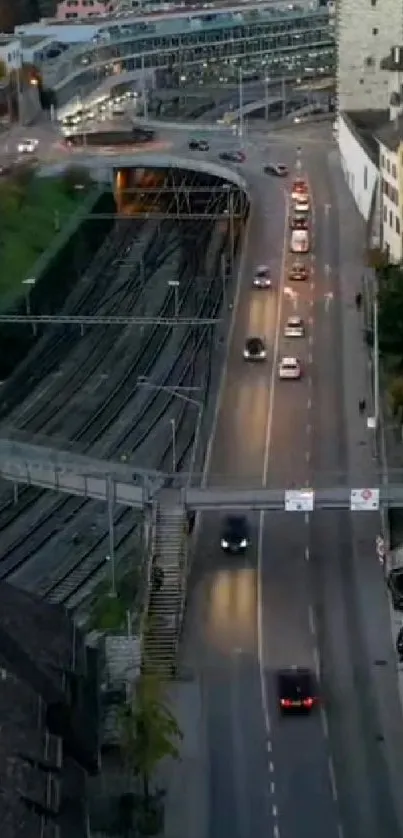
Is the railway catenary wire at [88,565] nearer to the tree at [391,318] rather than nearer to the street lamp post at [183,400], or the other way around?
the street lamp post at [183,400]

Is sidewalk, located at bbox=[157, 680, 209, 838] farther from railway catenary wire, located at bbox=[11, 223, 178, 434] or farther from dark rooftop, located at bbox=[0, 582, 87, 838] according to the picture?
railway catenary wire, located at bbox=[11, 223, 178, 434]

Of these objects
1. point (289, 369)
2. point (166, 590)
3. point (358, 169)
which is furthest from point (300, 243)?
point (166, 590)

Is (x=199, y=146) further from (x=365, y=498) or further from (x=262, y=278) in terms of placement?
(x=365, y=498)

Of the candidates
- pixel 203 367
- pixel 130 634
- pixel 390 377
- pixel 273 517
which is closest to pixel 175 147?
pixel 203 367

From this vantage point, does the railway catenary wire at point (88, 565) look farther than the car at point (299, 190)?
No

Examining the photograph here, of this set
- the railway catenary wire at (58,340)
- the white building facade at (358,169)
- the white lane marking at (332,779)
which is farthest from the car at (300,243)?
the white lane marking at (332,779)

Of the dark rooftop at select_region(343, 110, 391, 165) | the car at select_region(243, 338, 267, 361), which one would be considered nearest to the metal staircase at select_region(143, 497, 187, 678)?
the car at select_region(243, 338, 267, 361)
